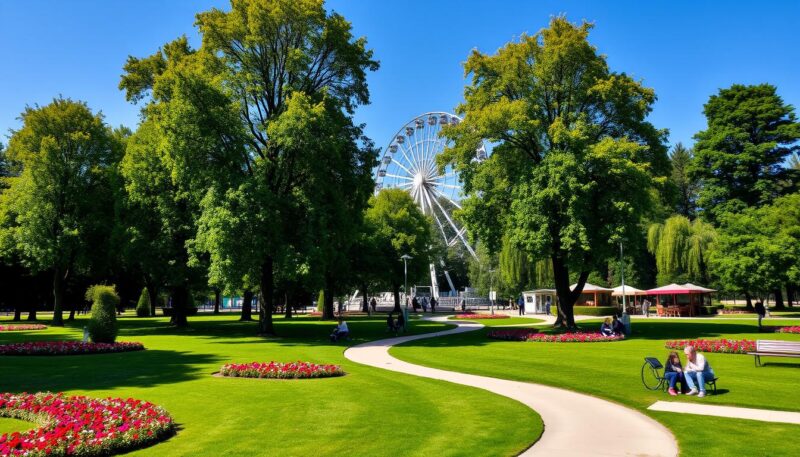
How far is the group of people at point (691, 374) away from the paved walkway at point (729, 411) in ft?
3.67

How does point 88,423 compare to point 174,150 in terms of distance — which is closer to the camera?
point 88,423

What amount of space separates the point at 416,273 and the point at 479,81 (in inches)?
1169

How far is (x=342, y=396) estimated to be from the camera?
1296 cm

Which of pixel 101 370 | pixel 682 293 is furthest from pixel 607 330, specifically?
pixel 682 293

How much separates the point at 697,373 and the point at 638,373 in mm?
3585

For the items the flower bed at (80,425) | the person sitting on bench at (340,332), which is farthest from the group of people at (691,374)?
the person sitting on bench at (340,332)

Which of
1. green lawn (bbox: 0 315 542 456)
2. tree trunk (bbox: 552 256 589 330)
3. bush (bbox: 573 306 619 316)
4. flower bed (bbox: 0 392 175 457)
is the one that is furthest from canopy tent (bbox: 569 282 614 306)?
flower bed (bbox: 0 392 175 457)

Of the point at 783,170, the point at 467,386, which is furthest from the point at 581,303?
the point at 467,386

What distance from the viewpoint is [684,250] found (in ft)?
194

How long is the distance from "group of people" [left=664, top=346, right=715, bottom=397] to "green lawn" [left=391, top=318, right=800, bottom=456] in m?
0.41

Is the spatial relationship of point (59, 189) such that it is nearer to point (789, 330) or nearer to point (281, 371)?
point (281, 371)

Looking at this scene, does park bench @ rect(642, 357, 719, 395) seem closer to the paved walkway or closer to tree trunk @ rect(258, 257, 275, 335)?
the paved walkway

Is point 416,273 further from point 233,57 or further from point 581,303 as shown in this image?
point 233,57

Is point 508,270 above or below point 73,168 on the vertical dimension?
below
